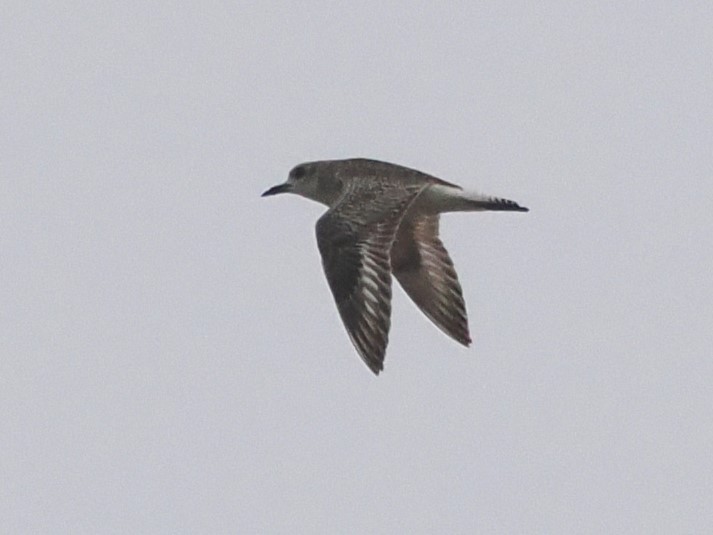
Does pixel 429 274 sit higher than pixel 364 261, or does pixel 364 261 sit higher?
pixel 429 274

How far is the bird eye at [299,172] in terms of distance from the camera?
1941 cm

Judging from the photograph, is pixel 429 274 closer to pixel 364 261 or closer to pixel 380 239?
pixel 380 239

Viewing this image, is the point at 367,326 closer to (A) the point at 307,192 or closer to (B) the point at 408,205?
(B) the point at 408,205

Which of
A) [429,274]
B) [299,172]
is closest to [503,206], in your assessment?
[429,274]

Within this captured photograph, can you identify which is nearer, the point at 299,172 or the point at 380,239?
the point at 380,239

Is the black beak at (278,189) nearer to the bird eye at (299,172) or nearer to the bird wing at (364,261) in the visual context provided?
the bird eye at (299,172)

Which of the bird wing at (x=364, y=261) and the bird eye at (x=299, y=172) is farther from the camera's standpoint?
the bird eye at (x=299, y=172)

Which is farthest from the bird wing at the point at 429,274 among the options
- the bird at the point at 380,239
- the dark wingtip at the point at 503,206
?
the dark wingtip at the point at 503,206

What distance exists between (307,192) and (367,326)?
3.60 metres

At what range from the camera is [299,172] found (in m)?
19.5

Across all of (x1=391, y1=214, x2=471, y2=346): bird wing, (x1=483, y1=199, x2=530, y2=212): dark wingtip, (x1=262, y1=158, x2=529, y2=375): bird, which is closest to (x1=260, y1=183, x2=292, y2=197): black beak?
(x1=262, y1=158, x2=529, y2=375): bird

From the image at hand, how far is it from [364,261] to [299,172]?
324 centimetres

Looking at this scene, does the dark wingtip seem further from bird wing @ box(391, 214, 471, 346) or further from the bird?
bird wing @ box(391, 214, 471, 346)

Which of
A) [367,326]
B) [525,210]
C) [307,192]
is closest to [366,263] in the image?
[367,326]
